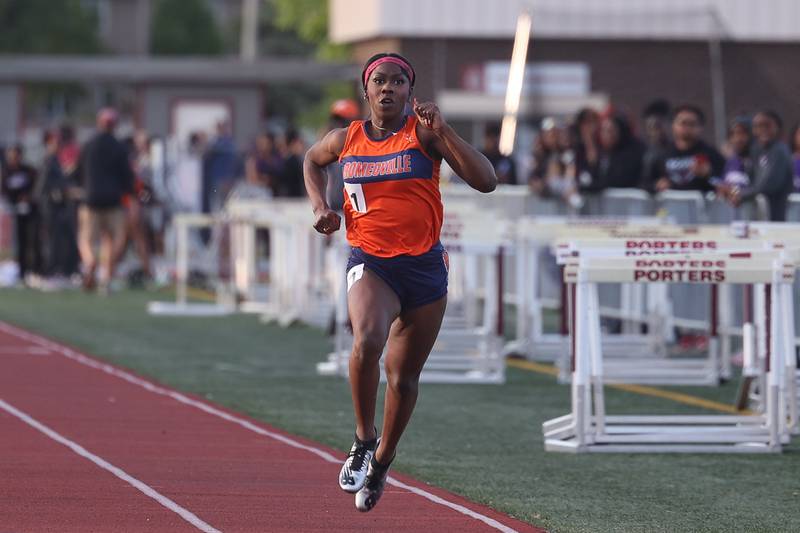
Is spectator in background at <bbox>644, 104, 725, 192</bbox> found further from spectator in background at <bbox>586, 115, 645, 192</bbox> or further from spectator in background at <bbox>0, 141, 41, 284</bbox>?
spectator in background at <bbox>0, 141, 41, 284</bbox>

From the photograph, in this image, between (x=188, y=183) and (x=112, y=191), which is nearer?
(x=112, y=191)

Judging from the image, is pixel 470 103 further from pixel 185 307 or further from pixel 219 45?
pixel 219 45

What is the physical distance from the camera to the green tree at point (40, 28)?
8219cm

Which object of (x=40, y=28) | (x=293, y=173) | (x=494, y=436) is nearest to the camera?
(x=494, y=436)

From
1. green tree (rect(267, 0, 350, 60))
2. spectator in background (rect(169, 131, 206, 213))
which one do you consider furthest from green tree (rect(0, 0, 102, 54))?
spectator in background (rect(169, 131, 206, 213))

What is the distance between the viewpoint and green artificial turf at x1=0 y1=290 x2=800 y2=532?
29.1 ft

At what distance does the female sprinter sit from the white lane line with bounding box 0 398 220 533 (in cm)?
68

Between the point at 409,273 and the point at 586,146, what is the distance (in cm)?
1080

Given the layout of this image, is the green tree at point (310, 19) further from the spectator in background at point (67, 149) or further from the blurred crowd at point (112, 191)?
the spectator in background at point (67, 149)

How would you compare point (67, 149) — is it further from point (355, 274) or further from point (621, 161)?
point (355, 274)

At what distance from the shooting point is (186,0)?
9688 centimetres

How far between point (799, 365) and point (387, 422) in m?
6.20

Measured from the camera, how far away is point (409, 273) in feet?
27.9

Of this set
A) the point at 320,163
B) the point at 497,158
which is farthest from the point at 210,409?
the point at 497,158
